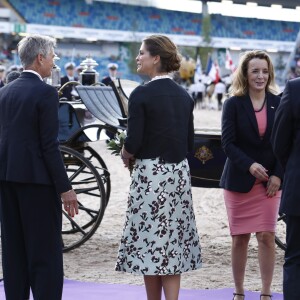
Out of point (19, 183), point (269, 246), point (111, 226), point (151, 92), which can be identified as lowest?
point (111, 226)

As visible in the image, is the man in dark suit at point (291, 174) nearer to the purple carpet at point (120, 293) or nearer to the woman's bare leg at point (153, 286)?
the woman's bare leg at point (153, 286)

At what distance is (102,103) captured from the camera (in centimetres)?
650

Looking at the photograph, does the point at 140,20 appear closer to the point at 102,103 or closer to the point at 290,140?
the point at 102,103

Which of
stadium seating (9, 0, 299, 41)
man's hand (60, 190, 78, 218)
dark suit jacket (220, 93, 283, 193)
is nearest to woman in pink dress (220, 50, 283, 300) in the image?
dark suit jacket (220, 93, 283, 193)

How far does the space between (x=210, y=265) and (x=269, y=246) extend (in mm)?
1474

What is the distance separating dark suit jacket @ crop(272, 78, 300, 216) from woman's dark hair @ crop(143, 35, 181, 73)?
2.21 feet

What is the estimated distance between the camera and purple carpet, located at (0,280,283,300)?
16.3 feet

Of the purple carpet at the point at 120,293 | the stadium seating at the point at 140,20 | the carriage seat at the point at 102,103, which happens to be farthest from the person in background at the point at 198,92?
the purple carpet at the point at 120,293

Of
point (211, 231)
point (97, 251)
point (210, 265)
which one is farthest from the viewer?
point (211, 231)

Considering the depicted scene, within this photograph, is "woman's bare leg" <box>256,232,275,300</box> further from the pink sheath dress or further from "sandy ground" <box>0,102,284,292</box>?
"sandy ground" <box>0,102,284,292</box>

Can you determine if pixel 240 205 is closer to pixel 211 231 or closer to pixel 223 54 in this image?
pixel 211 231

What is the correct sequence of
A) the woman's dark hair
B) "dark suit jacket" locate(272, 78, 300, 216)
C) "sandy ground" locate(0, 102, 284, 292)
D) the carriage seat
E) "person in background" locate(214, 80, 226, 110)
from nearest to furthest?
"dark suit jacket" locate(272, 78, 300, 216)
the woman's dark hair
"sandy ground" locate(0, 102, 284, 292)
the carriage seat
"person in background" locate(214, 80, 226, 110)

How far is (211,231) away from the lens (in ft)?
24.4

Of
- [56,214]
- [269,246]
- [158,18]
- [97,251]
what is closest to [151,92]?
[56,214]
